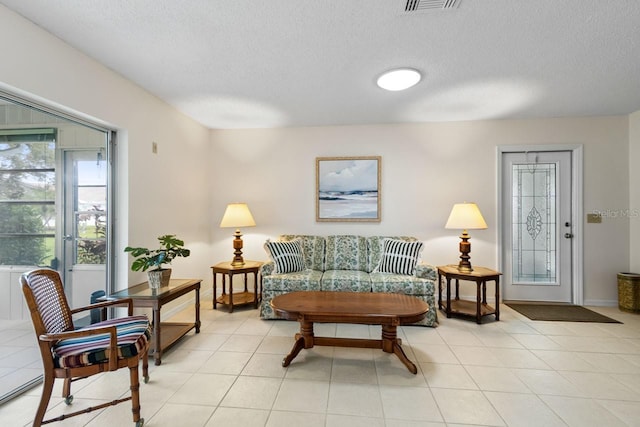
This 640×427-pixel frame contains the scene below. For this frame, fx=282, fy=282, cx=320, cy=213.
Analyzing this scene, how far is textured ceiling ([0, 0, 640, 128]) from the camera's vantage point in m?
1.74

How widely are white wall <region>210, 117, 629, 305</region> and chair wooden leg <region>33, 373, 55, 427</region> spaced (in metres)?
2.70

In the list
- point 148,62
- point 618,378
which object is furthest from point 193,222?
point 618,378

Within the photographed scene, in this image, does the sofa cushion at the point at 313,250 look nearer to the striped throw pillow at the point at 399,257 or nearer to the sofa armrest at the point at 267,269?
the sofa armrest at the point at 267,269

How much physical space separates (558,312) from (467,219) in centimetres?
159

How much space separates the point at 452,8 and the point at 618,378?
2796 millimetres

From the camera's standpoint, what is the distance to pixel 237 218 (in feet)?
11.8

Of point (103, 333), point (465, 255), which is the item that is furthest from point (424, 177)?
point (103, 333)

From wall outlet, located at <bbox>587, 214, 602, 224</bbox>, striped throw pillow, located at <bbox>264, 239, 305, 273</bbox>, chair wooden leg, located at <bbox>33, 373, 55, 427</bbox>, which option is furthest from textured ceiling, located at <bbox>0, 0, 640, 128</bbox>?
chair wooden leg, located at <bbox>33, 373, 55, 427</bbox>

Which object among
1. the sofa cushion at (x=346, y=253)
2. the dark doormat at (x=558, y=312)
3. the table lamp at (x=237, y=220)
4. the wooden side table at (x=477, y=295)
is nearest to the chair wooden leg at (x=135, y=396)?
the table lamp at (x=237, y=220)

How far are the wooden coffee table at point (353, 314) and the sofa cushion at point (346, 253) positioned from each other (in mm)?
1106

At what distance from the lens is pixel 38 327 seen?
4.83ft

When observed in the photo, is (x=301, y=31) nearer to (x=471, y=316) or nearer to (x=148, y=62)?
(x=148, y=62)

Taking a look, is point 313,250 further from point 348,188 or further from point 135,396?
point 135,396

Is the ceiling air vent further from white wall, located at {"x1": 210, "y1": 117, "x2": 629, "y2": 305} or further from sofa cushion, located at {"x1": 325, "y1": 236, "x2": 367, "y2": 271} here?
sofa cushion, located at {"x1": 325, "y1": 236, "x2": 367, "y2": 271}
